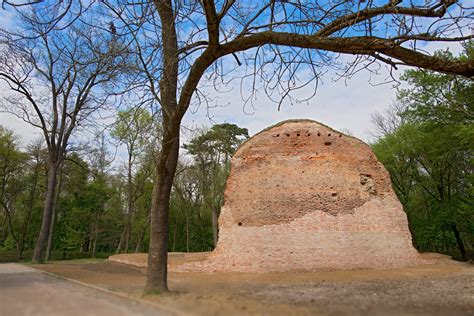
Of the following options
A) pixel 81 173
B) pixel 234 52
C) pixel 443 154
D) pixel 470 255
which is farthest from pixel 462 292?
pixel 81 173

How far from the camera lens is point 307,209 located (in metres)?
16.9

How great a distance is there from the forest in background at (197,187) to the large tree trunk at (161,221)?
14.7 metres

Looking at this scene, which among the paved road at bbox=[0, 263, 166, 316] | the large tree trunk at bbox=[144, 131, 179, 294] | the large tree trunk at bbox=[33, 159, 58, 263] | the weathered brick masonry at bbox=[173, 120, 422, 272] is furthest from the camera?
the large tree trunk at bbox=[33, 159, 58, 263]

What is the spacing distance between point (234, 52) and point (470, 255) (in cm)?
2991

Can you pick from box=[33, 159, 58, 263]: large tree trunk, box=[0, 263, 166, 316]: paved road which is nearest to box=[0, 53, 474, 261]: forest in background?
box=[33, 159, 58, 263]: large tree trunk

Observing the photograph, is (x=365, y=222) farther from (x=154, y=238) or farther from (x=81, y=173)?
(x=81, y=173)

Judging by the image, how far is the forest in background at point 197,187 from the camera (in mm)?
24938

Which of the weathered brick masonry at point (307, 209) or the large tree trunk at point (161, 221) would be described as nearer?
the large tree trunk at point (161, 221)

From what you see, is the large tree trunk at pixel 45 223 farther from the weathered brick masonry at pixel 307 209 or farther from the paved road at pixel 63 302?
the paved road at pixel 63 302

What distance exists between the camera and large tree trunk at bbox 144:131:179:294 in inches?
336

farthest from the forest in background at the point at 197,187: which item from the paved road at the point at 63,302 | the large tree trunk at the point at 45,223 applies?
the paved road at the point at 63,302

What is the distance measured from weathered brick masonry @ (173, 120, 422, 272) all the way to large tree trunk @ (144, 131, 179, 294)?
7.68 metres

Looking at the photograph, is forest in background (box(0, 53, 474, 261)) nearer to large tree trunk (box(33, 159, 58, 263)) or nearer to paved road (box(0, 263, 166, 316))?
large tree trunk (box(33, 159, 58, 263))

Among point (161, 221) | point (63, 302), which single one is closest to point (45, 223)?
point (161, 221)
